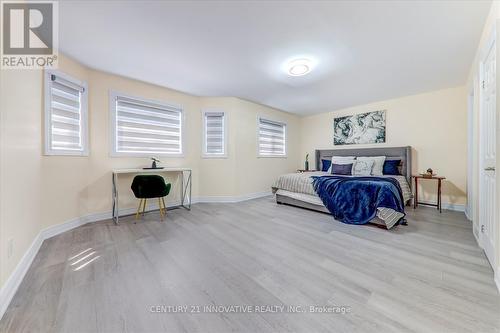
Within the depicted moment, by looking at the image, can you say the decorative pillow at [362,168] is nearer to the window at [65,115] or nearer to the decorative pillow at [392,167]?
the decorative pillow at [392,167]

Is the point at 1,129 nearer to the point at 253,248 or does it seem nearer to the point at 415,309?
the point at 253,248

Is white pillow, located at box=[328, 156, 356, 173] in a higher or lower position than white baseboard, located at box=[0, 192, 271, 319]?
higher

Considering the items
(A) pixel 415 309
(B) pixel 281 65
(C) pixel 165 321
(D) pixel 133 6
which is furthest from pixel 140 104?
(A) pixel 415 309

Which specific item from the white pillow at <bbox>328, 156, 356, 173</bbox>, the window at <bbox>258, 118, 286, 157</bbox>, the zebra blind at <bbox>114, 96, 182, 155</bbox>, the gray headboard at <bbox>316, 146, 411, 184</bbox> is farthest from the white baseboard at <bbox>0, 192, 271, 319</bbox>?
the gray headboard at <bbox>316, 146, 411, 184</bbox>

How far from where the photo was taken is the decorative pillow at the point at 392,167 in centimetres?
412

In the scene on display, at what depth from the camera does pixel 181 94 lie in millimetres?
4109

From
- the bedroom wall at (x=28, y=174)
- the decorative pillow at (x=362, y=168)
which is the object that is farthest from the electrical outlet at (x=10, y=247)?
the decorative pillow at (x=362, y=168)

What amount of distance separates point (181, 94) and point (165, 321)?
13.0 ft

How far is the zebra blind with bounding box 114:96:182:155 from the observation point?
340cm

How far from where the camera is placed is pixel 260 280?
62.6 inches

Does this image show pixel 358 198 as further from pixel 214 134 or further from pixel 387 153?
pixel 214 134

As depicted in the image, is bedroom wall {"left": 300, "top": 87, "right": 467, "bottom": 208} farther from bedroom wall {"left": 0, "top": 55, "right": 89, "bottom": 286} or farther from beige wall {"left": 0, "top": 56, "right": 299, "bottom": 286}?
bedroom wall {"left": 0, "top": 55, "right": 89, "bottom": 286}

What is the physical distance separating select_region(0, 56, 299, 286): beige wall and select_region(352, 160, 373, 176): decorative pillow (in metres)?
1.99

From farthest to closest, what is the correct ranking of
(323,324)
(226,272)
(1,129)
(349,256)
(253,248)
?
(253,248)
(349,256)
(226,272)
(1,129)
(323,324)
